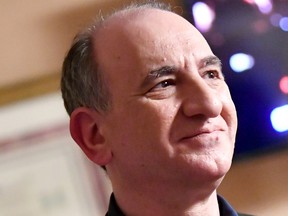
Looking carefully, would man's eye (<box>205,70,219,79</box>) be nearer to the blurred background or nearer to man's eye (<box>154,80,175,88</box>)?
man's eye (<box>154,80,175,88</box>)

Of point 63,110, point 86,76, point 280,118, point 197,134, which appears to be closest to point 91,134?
point 86,76

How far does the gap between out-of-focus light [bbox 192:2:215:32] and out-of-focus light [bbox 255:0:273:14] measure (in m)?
0.13

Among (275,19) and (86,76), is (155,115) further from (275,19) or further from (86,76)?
(275,19)

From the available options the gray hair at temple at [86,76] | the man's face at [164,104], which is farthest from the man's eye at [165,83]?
the gray hair at temple at [86,76]

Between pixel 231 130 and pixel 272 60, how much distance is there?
64cm

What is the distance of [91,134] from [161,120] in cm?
18

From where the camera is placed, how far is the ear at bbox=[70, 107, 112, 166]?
3.83ft

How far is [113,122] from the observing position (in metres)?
1.13

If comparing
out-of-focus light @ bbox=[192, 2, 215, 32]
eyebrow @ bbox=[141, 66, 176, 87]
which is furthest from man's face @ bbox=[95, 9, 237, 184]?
out-of-focus light @ bbox=[192, 2, 215, 32]

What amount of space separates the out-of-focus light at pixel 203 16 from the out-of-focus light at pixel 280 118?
0.30 meters

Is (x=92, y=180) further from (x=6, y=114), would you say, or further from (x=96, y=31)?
(x=96, y=31)

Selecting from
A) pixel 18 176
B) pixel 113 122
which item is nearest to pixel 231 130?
pixel 113 122

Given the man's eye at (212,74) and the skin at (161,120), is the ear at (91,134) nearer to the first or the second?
the skin at (161,120)

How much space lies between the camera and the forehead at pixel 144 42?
1.10m
